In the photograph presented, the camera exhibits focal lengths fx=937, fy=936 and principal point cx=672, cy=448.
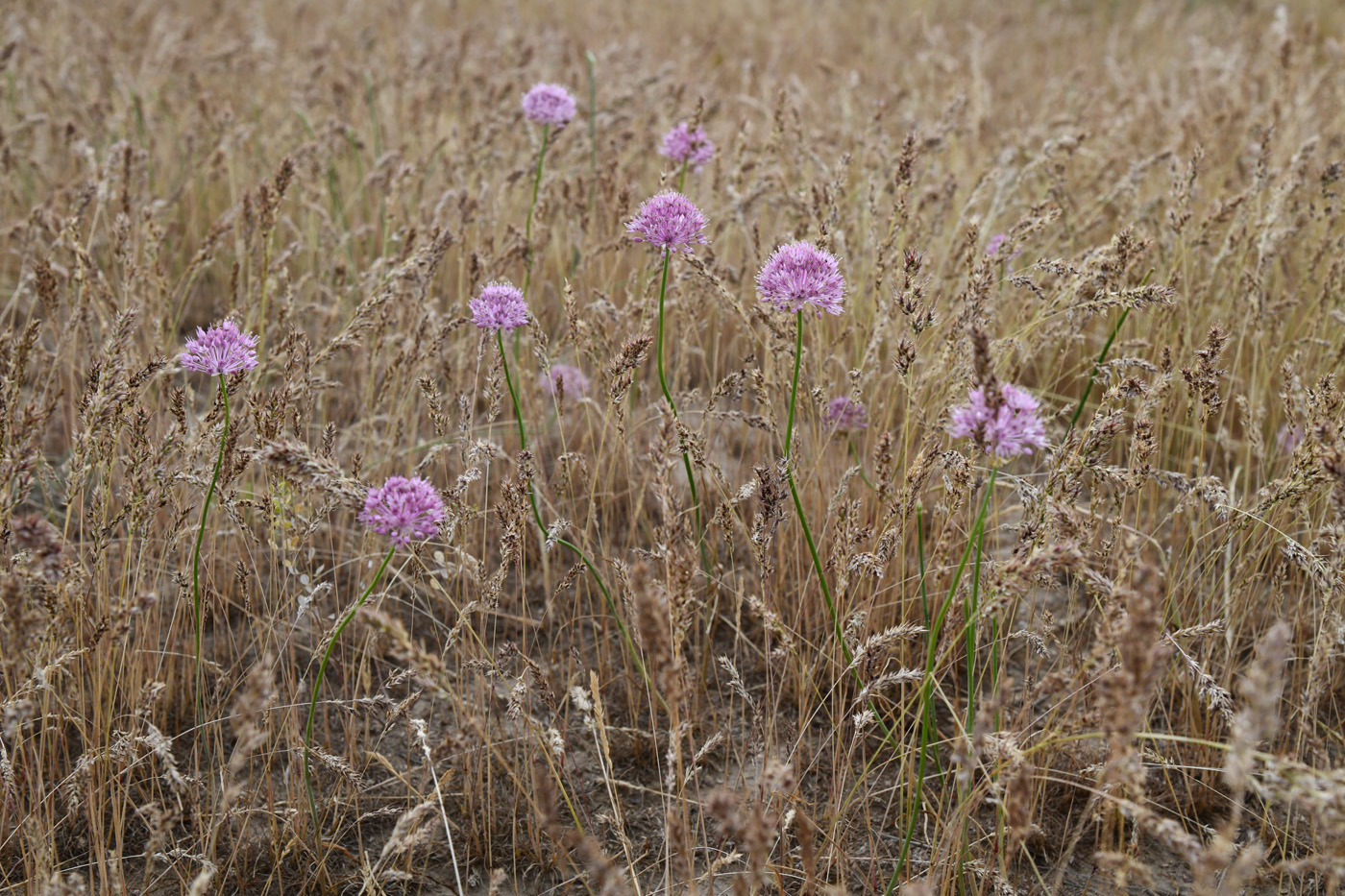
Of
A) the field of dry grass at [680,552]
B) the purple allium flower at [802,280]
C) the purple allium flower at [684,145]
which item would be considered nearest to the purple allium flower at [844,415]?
the field of dry grass at [680,552]

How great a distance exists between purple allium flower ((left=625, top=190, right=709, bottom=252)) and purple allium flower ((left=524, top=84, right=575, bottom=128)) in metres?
0.93

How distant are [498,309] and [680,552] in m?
0.57

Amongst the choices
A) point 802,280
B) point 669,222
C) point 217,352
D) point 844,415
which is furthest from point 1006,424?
point 217,352

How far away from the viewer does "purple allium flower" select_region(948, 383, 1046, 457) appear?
1203mm

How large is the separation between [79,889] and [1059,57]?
24.5 feet

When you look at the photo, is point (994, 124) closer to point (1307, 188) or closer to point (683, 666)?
point (1307, 188)

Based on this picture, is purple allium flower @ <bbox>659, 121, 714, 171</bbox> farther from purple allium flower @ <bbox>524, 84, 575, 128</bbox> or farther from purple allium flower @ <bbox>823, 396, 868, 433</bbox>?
purple allium flower @ <bbox>823, 396, 868, 433</bbox>

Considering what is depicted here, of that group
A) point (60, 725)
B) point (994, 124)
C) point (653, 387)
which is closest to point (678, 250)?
point (653, 387)

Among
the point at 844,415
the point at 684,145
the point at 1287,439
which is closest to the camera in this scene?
the point at 844,415

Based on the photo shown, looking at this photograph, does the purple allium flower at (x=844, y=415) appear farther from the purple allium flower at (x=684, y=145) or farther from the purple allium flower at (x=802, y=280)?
the purple allium flower at (x=684, y=145)

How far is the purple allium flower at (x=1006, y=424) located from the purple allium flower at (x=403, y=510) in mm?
738

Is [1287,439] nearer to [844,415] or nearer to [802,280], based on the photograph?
[844,415]

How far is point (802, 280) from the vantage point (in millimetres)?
1511

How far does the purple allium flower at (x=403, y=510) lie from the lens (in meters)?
1.29
